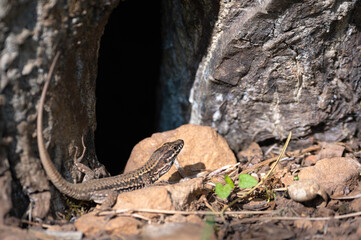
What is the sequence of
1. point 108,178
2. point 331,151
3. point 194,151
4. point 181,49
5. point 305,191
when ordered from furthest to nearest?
point 181,49 < point 194,151 < point 331,151 < point 108,178 < point 305,191

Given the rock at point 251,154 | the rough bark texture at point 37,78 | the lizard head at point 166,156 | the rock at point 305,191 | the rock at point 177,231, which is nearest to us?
the rock at point 177,231

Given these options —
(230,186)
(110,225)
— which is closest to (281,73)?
(230,186)

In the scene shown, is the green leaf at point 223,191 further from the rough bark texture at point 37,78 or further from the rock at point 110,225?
the rough bark texture at point 37,78

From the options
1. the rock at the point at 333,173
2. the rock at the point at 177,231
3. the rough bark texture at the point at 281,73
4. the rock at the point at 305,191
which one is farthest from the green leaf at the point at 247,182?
the rough bark texture at the point at 281,73

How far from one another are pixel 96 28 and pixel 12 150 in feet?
4.24

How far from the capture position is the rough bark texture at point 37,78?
2541 mm

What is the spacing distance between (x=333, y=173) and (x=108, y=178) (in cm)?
230

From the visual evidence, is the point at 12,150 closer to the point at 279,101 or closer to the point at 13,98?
the point at 13,98

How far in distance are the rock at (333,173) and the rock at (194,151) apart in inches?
37.2

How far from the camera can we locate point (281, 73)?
3.82 meters

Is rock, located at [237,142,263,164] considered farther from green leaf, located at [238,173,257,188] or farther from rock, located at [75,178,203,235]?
rock, located at [75,178,203,235]

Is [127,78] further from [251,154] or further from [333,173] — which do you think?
[333,173]

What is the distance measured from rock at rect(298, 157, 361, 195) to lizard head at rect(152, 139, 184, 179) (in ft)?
4.40

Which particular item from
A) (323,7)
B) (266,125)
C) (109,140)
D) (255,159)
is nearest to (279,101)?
(266,125)
